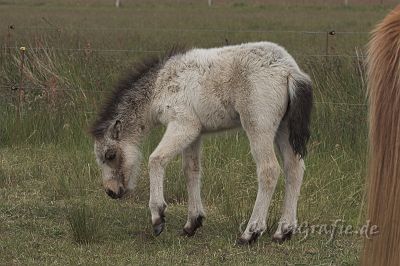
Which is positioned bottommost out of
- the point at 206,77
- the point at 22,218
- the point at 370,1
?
the point at 370,1

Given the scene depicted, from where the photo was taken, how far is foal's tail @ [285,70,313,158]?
577 centimetres

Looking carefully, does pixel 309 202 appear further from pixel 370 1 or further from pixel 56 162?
pixel 370 1

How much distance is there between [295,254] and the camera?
567 centimetres

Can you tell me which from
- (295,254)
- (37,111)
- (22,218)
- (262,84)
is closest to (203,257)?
(295,254)

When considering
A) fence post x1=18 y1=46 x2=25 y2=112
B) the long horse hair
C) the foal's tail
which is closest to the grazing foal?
the foal's tail

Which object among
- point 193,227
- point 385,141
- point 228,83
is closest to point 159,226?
point 193,227

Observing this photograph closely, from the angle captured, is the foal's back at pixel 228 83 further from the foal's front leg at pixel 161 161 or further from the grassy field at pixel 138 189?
the grassy field at pixel 138 189

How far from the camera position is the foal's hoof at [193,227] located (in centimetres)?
619

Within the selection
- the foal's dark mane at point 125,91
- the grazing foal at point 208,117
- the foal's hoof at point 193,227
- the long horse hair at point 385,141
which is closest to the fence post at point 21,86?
the foal's dark mane at point 125,91

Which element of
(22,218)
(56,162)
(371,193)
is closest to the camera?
(371,193)

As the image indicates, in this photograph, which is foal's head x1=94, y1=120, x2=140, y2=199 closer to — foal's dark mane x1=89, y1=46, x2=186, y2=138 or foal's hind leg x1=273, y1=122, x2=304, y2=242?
foal's dark mane x1=89, y1=46, x2=186, y2=138

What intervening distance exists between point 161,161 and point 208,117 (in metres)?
0.47

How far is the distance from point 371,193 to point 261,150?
8.87ft

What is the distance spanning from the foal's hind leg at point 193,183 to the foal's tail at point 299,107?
86 centimetres
